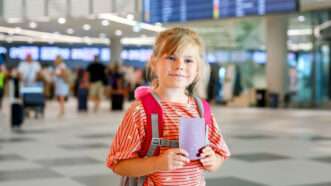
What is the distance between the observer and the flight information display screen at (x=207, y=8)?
1784 centimetres

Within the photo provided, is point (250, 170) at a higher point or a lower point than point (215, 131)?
lower

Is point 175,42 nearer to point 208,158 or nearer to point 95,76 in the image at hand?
point 208,158

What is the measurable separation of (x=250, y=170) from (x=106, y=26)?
3159 cm

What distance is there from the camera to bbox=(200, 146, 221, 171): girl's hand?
2307mm

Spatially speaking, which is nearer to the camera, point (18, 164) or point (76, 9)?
point (18, 164)

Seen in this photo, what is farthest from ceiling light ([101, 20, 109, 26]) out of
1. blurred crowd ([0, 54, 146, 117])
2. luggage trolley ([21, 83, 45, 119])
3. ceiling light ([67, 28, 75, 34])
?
luggage trolley ([21, 83, 45, 119])

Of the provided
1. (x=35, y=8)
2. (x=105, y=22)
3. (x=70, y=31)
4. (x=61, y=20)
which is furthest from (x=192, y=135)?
(x=70, y=31)

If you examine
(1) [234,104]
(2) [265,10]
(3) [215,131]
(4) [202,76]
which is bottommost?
(1) [234,104]

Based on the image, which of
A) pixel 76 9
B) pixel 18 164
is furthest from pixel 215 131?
pixel 76 9

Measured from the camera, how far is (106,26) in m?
37.5

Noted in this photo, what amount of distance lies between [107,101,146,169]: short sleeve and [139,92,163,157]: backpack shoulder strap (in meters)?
0.02

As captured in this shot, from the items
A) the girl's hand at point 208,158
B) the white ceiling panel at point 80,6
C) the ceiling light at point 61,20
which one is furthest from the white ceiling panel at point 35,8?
the girl's hand at point 208,158

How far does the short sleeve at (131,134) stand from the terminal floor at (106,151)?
324 centimetres

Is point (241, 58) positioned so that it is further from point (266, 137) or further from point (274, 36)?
point (266, 137)
